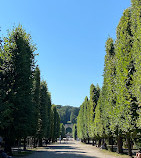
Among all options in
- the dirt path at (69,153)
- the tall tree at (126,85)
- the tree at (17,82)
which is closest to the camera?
the tall tree at (126,85)

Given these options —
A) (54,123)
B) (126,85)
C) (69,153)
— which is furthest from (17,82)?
(54,123)

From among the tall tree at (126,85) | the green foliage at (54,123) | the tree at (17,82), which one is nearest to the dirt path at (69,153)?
the tree at (17,82)

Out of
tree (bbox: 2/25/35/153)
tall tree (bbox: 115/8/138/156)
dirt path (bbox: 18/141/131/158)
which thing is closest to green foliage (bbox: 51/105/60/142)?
dirt path (bbox: 18/141/131/158)

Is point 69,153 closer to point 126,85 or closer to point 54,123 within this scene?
point 126,85

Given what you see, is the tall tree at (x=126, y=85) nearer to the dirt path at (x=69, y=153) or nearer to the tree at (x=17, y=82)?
the dirt path at (x=69, y=153)

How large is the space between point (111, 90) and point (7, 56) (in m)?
13.1

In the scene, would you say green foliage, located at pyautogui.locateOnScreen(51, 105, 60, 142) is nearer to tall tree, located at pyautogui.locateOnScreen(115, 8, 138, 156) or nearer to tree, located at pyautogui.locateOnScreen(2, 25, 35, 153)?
tree, located at pyautogui.locateOnScreen(2, 25, 35, 153)

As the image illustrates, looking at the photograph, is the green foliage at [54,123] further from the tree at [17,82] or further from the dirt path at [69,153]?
the tree at [17,82]

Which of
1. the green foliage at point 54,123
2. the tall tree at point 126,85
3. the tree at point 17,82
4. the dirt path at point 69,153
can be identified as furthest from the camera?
the green foliage at point 54,123

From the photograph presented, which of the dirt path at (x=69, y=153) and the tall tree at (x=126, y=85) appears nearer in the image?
the tall tree at (x=126, y=85)

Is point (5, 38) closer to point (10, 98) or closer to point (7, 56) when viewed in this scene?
point (7, 56)

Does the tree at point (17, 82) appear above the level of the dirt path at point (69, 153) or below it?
above

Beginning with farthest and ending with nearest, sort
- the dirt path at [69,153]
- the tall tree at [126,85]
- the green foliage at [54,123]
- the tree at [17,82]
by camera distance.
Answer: the green foliage at [54,123] < the dirt path at [69,153] < the tree at [17,82] < the tall tree at [126,85]

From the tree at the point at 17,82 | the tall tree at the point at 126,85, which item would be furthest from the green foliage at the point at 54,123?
the tall tree at the point at 126,85
